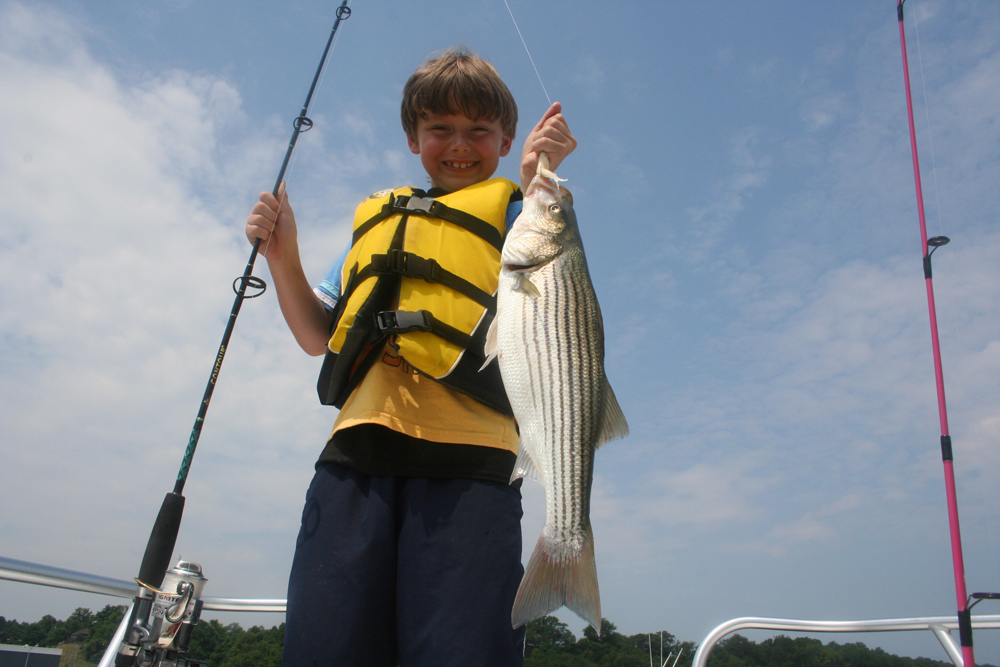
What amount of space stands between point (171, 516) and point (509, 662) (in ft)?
7.02

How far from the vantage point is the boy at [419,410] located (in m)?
2.12

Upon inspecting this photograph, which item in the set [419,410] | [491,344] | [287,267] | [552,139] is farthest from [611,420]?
[287,267]

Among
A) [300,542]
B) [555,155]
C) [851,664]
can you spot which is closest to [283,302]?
[300,542]

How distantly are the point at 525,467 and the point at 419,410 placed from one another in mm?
556

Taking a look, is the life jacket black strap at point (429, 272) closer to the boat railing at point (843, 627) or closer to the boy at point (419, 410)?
the boy at point (419, 410)

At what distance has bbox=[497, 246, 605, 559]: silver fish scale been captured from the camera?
224cm

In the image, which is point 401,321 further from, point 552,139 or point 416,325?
point 552,139

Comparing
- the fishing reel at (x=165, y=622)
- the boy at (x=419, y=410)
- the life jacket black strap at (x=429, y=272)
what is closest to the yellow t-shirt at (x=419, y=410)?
the boy at (x=419, y=410)

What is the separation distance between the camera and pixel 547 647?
26.3ft

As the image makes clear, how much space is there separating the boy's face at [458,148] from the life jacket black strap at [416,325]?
119 cm

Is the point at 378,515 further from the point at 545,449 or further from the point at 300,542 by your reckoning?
the point at 545,449

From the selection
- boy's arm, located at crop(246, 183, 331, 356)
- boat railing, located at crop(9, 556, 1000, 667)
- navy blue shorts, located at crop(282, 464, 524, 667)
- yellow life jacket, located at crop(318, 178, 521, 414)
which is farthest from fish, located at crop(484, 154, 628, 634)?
boat railing, located at crop(9, 556, 1000, 667)

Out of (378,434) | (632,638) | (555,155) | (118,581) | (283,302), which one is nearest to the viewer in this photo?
(378,434)

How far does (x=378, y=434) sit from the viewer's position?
2465 mm
